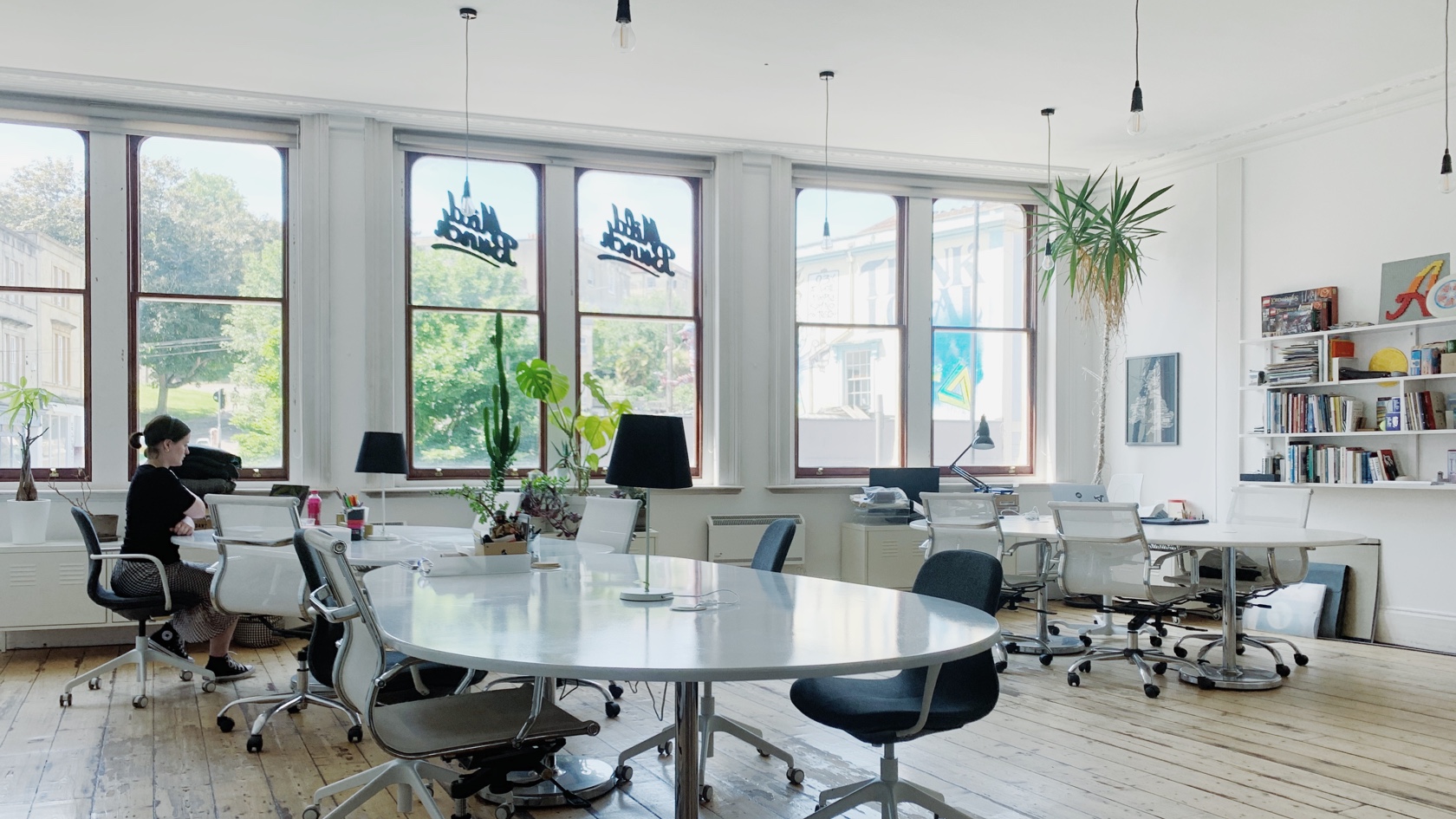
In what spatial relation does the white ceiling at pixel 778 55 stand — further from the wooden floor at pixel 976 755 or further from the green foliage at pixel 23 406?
the wooden floor at pixel 976 755

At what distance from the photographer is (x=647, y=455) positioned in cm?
302

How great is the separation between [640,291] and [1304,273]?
4543 millimetres

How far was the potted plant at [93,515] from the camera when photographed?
634cm

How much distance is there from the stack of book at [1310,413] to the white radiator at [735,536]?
10.8ft

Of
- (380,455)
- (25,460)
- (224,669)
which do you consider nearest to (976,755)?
(380,455)

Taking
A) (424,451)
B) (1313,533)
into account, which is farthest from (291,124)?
(1313,533)

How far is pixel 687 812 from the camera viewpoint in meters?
2.51

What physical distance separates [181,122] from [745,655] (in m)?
6.38

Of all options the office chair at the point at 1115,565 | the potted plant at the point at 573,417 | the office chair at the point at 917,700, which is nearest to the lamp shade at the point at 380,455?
the potted plant at the point at 573,417

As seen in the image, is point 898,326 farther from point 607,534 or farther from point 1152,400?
point 607,534

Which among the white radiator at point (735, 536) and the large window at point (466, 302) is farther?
the white radiator at point (735, 536)

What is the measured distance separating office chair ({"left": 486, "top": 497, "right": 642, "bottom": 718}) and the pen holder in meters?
0.85

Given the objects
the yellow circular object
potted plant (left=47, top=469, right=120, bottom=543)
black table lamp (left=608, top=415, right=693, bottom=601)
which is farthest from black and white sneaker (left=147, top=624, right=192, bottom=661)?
the yellow circular object

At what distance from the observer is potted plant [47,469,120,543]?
20.8ft
